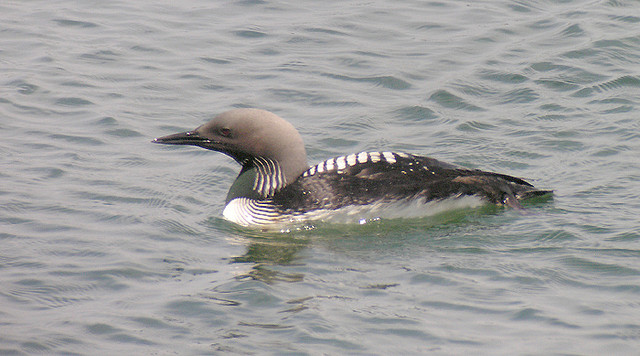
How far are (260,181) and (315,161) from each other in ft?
3.79

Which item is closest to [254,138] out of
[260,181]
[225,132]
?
[225,132]

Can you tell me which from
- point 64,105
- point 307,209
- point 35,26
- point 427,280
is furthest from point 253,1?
point 427,280

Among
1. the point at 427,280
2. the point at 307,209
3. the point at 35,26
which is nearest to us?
the point at 427,280

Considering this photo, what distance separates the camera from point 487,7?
1213 cm

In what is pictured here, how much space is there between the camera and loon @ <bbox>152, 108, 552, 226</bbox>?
744cm

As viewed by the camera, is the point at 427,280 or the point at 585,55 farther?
the point at 585,55

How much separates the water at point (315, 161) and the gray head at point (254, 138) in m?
0.53

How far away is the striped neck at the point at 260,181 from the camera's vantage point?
7578 millimetres

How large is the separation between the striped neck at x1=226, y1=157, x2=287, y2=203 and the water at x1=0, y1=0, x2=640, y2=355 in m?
0.29

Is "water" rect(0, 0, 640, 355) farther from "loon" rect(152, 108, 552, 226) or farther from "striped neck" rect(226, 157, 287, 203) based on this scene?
"striped neck" rect(226, 157, 287, 203)

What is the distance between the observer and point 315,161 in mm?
8711

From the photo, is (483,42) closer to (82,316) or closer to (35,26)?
(35,26)

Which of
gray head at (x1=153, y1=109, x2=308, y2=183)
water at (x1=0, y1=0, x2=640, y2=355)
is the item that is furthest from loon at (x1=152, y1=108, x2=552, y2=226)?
water at (x1=0, y1=0, x2=640, y2=355)

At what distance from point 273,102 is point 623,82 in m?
3.28
